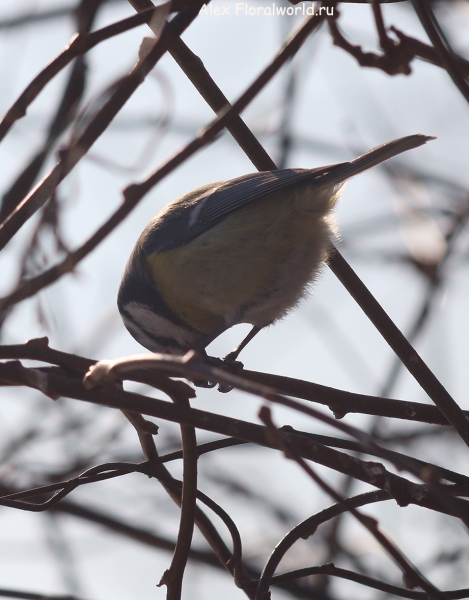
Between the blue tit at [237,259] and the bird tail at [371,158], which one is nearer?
the bird tail at [371,158]

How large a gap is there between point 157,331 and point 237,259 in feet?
1.63

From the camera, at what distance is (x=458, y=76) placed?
150 centimetres

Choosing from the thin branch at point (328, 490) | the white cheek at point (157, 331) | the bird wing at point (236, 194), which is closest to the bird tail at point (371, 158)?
the bird wing at point (236, 194)

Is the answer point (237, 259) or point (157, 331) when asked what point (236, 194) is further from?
point (157, 331)

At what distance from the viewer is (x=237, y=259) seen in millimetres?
2930

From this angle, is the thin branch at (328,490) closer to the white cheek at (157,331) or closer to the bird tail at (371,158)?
the bird tail at (371,158)

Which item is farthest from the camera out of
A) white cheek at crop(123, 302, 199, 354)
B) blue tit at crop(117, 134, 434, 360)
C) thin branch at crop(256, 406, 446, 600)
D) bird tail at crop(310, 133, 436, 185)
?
white cheek at crop(123, 302, 199, 354)

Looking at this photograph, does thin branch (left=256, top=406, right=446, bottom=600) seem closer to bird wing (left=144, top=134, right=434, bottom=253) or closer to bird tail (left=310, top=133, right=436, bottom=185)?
bird tail (left=310, top=133, right=436, bottom=185)

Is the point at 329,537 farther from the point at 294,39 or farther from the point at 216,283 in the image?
the point at 294,39

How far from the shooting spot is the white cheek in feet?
10.1

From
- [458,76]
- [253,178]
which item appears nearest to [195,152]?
[458,76]

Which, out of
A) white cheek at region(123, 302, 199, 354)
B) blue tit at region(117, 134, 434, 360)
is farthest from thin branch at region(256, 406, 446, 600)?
white cheek at region(123, 302, 199, 354)

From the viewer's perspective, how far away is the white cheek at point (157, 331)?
10.1 ft

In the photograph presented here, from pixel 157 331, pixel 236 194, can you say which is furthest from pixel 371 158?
pixel 157 331
